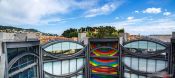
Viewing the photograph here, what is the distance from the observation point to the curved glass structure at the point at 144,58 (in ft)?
100

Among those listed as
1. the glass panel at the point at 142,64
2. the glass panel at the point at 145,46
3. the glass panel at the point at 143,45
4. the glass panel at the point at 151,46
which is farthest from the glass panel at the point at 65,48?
the glass panel at the point at 151,46

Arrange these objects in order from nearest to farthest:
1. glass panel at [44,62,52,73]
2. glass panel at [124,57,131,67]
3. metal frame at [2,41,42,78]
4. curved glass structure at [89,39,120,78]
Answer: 1. metal frame at [2,41,42,78]
2. glass panel at [44,62,52,73]
3. glass panel at [124,57,131,67]
4. curved glass structure at [89,39,120,78]

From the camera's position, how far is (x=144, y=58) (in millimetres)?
32312

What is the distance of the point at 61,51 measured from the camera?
3288cm

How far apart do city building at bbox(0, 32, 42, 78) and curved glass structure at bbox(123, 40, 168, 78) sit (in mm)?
15016

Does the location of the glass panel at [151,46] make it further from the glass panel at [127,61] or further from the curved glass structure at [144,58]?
the glass panel at [127,61]

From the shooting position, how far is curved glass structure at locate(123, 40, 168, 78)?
100 feet

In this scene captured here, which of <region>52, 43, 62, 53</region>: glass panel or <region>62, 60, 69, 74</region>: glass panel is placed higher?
<region>52, 43, 62, 53</region>: glass panel

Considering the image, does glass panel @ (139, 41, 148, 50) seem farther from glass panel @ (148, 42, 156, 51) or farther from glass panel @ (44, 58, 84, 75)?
glass panel @ (44, 58, 84, 75)

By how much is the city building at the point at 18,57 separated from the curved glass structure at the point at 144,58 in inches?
591

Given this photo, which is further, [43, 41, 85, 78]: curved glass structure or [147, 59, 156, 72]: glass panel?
[147, 59, 156, 72]: glass panel

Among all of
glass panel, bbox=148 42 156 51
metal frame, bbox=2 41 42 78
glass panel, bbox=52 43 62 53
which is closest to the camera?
metal frame, bbox=2 41 42 78

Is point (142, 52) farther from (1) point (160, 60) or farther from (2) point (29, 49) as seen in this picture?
(2) point (29, 49)

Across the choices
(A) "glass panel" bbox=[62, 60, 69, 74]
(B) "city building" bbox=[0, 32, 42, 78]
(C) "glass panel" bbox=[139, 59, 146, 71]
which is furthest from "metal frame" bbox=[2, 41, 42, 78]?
(C) "glass panel" bbox=[139, 59, 146, 71]
